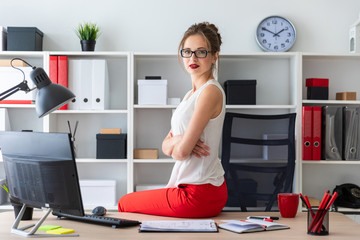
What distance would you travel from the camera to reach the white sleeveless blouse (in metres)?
1.95

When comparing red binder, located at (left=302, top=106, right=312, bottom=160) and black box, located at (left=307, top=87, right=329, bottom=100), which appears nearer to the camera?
red binder, located at (left=302, top=106, right=312, bottom=160)

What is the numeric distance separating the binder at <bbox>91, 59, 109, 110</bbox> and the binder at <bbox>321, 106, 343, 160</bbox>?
5.42 ft

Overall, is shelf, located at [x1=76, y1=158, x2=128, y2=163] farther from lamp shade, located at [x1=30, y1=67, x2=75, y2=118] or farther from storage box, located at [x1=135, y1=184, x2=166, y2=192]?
lamp shade, located at [x1=30, y1=67, x2=75, y2=118]

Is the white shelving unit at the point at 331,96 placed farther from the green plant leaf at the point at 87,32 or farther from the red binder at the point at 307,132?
the green plant leaf at the point at 87,32

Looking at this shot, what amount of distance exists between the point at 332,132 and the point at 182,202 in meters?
1.86

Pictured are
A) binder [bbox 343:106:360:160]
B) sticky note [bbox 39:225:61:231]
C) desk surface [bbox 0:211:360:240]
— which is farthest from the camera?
binder [bbox 343:106:360:160]

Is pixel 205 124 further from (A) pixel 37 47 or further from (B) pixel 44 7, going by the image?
(B) pixel 44 7

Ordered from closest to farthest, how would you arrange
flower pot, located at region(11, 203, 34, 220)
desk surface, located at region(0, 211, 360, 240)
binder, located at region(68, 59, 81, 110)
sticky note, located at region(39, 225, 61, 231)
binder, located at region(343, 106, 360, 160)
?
desk surface, located at region(0, 211, 360, 240) < sticky note, located at region(39, 225, 61, 231) < flower pot, located at region(11, 203, 34, 220) < binder, located at region(343, 106, 360, 160) < binder, located at region(68, 59, 81, 110)

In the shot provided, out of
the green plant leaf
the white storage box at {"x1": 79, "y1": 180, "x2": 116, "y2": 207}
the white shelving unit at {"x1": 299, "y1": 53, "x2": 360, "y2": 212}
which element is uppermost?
the green plant leaf

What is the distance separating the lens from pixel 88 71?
3.39m

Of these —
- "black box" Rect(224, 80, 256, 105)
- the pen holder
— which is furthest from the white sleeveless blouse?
"black box" Rect(224, 80, 256, 105)

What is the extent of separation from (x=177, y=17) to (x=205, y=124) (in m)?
1.89

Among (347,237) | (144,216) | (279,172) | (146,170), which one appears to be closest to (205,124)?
(144,216)

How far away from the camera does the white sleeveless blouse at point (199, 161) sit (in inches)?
76.8
